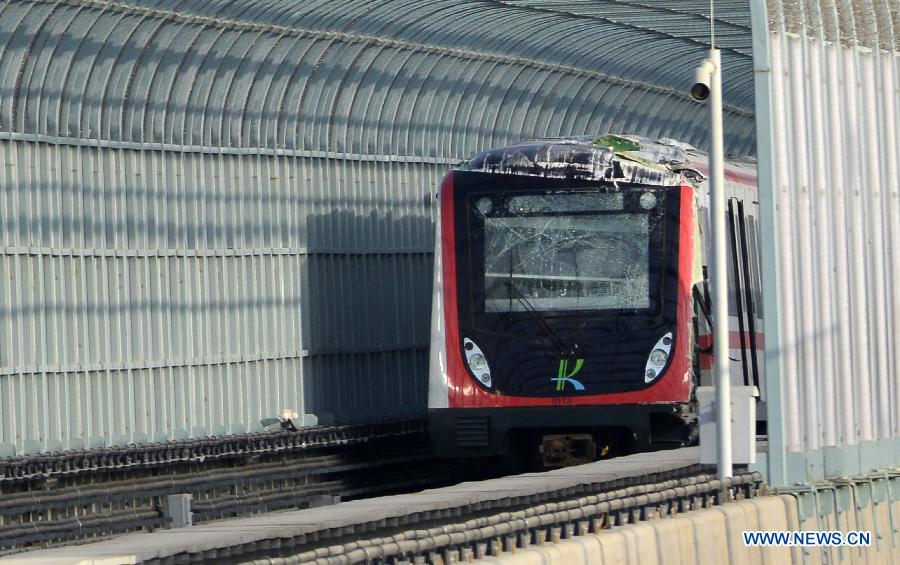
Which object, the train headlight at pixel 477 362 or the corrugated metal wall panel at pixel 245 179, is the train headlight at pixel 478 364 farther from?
the corrugated metal wall panel at pixel 245 179

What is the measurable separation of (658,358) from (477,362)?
6.10 feet

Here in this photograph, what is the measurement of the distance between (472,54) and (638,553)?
14.9 meters

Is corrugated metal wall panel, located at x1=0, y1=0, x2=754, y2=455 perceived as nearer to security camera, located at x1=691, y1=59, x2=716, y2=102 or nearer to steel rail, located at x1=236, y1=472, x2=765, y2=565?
security camera, located at x1=691, y1=59, x2=716, y2=102

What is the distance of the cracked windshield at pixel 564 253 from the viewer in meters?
22.1

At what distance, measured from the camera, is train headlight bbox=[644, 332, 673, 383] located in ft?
71.8

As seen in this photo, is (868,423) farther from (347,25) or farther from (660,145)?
(347,25)

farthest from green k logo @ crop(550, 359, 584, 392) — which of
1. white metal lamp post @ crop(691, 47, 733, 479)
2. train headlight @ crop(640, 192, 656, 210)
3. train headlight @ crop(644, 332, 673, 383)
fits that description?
white metal lamp post @ crop(691, 47, 733, 479)

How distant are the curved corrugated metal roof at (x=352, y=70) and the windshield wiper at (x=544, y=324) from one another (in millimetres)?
3655

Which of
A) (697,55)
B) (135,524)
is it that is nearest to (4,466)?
(135,524)

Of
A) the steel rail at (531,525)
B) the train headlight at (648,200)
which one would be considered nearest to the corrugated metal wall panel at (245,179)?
the train headlight at (648,200)

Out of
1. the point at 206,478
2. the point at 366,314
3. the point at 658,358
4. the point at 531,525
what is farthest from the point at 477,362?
the point at 531,525

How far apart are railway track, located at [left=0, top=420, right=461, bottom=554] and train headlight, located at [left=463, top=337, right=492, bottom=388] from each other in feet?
6.48

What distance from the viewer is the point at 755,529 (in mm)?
14758

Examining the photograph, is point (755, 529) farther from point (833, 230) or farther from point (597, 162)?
point (597, 162)
